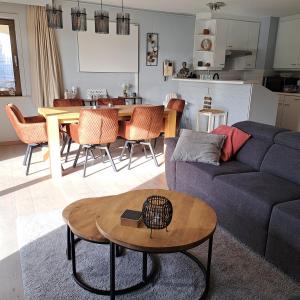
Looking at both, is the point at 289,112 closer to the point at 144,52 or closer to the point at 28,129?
the point at 144,52

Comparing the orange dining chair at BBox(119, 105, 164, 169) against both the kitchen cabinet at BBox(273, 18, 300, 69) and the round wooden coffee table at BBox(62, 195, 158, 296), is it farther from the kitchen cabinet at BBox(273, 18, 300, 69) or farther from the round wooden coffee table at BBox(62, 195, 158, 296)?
the kitchen cabinet at BBox(273, 18, 300, 69)

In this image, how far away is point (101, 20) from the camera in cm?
324

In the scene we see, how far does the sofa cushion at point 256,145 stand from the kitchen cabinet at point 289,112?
337 centimetres

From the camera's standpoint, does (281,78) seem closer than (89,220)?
No

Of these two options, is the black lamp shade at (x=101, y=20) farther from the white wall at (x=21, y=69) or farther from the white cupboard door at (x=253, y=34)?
the white cupboard door at (x=253, y=34)

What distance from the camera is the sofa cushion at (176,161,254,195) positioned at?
2469 mm

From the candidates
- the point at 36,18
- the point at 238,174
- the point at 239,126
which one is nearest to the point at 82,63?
the point at 36,18

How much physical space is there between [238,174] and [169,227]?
1.10 meters

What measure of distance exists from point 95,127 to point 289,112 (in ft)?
14.0

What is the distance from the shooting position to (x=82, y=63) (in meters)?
5.38

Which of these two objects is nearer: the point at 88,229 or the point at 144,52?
the point at 88,229

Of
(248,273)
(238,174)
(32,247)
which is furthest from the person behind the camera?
(238,174)

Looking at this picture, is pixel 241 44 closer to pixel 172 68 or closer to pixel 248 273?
pixel 172 68

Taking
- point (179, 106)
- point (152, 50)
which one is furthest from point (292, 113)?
point (152, 50)
